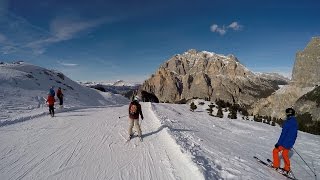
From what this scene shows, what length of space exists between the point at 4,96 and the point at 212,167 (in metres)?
33.1

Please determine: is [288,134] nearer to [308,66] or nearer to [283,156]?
[283,156]

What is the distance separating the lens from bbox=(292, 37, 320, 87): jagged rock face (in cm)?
17638

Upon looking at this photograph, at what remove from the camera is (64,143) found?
1495 centimetres

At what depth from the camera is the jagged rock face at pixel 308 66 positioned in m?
176

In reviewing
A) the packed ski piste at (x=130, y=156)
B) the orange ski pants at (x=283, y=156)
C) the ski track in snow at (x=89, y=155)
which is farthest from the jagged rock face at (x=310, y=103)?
the ski track in snow at (x=89, y=155)

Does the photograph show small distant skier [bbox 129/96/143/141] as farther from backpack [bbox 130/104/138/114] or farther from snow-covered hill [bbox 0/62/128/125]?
snow-covered hill [bbox 0/62/128/125]

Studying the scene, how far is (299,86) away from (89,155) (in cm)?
18437

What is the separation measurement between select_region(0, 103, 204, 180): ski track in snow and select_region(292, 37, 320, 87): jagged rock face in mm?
177523

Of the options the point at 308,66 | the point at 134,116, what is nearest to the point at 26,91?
the point at 134,116

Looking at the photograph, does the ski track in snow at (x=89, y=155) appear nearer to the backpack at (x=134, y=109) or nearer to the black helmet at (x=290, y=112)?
the backpack at (x=134, y=109)

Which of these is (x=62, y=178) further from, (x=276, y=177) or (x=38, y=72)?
(x=38, y=72)

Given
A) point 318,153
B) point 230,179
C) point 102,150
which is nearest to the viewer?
point 230,179

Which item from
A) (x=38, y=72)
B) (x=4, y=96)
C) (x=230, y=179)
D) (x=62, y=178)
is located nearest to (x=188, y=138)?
(x=230, y=179)

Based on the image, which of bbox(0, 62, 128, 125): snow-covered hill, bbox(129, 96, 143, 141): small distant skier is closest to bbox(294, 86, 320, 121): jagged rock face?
bbox(0, 62, 128, 125): snow-covered hill
